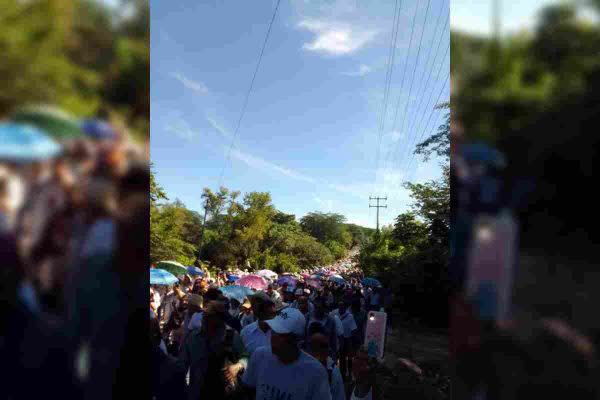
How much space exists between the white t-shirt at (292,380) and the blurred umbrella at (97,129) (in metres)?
2.40

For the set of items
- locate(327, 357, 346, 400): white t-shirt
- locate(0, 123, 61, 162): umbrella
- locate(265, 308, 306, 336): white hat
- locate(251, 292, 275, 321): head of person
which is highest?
locate(0, 123, 61, 162): umbrella

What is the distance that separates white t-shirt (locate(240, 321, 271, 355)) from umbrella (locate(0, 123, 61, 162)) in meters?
3.70

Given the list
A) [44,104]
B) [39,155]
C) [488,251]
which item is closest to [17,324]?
[39,155]

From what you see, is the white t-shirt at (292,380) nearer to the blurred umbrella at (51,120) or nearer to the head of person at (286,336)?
the head of person at (286,336)

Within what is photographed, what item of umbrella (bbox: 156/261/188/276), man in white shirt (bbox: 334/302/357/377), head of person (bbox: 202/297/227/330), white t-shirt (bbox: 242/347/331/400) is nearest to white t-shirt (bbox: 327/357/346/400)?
white t-shirt (bbox: 242/347/331/400)

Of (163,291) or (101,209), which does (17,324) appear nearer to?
(101,209)

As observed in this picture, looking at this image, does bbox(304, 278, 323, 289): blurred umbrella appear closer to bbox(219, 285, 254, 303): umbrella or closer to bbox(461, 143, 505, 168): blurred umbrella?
bbox(219, 285, 254, 303): umbrella

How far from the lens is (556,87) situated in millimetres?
901

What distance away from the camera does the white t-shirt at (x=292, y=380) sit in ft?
9.18

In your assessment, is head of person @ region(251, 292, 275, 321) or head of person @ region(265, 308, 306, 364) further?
head of person @ region(251, 292, 275, 321)

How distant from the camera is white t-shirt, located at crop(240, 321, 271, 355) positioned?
14.1ft

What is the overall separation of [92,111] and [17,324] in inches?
20.1

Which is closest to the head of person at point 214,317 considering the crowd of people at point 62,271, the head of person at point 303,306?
the crowd of people at point 62,271

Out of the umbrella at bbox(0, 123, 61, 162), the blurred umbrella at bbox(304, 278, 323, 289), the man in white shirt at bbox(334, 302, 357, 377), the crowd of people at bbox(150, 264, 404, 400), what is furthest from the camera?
the blurred umbrella at bbox(304, 278, 323, 289)
